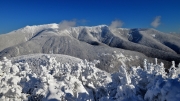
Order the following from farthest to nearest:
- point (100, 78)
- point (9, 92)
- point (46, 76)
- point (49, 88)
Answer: point (100, 78) < point (46, 76) < point (49, 88) < point (9, 92)

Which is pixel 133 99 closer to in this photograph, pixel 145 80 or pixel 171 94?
pixel 171 94

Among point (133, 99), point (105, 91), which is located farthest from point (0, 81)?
point (133, 99)

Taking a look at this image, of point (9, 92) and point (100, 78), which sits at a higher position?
point (100, 78)

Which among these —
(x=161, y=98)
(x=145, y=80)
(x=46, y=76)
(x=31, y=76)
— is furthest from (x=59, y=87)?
(x=161, y=98)

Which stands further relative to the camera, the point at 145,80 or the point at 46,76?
the point at 46,76

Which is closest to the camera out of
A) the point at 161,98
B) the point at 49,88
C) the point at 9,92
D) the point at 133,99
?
the point at 161,98

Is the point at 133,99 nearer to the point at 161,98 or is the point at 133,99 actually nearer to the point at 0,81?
the point at 161,98

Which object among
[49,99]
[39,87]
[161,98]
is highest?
[39,87]

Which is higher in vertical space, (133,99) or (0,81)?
(0,81)

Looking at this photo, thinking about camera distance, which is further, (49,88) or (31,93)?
(31,93)
